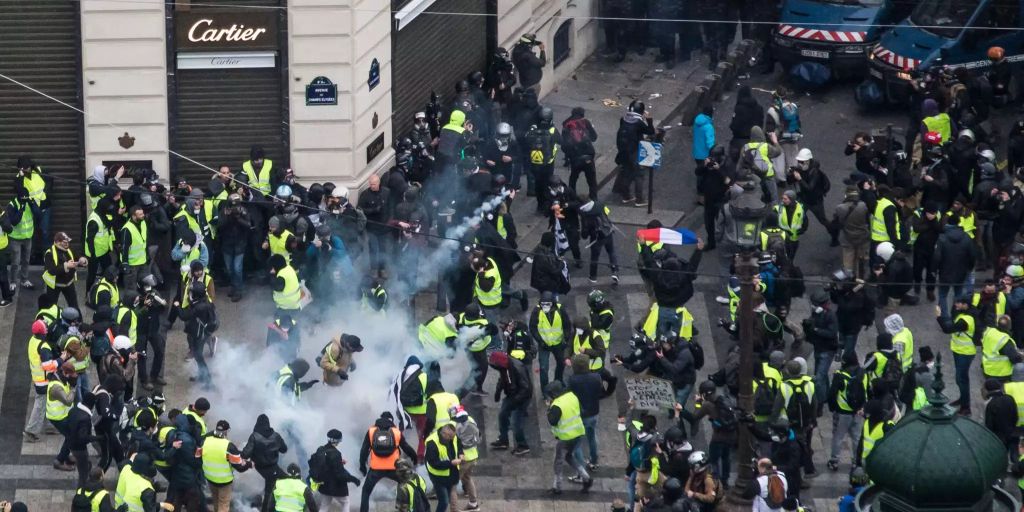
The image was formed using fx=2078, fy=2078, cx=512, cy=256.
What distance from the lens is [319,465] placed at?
20.2 meters

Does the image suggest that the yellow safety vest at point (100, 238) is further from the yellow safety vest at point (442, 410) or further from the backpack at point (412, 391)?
the yellow safety vest at point (442, 410)

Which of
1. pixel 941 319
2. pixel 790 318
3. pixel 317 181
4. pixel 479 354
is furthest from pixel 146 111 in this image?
pixel 941 319

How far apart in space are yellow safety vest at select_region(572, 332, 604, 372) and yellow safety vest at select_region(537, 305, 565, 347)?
0.52 meters

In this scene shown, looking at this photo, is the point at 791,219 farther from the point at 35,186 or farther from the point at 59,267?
the point at 35,186

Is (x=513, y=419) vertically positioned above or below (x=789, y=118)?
below

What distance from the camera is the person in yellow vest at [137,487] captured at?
19484 millimetres

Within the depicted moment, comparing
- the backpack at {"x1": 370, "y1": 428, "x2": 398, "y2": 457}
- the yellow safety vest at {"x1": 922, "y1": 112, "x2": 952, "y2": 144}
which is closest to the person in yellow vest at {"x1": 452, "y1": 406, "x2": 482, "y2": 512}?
the backpack at {"x1": 370, "y1": 428, "x2": 398, "y2": 457}

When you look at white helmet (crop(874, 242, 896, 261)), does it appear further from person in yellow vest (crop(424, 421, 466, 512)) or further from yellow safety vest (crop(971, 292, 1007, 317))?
person in yellow vest (crop(424, 421, 466, 512))

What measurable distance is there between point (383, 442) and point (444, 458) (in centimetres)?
68

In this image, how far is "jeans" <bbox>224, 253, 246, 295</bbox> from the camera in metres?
25.5

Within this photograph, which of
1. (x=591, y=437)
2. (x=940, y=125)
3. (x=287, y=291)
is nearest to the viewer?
(x=591, y=437)

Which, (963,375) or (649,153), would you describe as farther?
(649,153)

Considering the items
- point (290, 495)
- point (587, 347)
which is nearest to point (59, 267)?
point (290, 495)

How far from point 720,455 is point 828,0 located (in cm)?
1255
